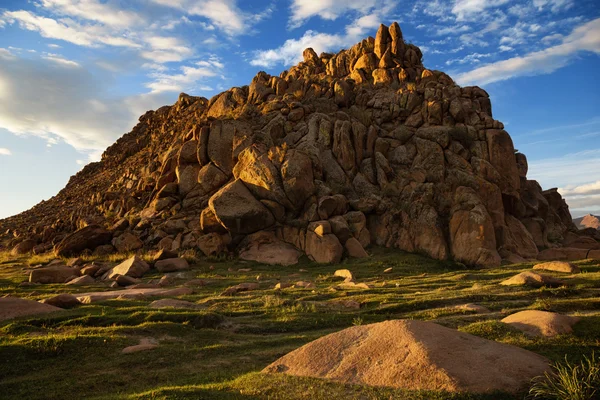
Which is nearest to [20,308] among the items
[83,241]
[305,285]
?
[305,285]

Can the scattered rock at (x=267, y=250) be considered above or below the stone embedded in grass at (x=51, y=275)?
above

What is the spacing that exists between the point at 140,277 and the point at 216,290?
9690 mm

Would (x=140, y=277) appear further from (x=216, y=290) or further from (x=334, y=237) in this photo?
(x=334, y=237)

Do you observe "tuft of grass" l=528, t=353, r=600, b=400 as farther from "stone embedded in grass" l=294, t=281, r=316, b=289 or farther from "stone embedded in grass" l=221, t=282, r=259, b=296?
"stone embedded in grass" l=294, t=281, r=316, b=289

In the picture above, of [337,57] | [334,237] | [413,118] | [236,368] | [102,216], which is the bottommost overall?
[236,368]

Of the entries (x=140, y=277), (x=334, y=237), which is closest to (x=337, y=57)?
(x=334, y=237)

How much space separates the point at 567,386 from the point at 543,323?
4.59m

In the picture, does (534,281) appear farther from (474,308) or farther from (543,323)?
(543,323)

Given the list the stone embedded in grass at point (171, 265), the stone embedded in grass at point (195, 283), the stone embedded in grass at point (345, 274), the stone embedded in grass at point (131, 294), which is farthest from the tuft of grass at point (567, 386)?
the stone embedded in grass at point (171, 265)

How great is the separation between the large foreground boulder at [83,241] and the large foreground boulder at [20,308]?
25412 mm

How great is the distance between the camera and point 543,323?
1204 cm

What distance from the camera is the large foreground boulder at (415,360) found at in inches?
334

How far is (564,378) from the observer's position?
315 inches

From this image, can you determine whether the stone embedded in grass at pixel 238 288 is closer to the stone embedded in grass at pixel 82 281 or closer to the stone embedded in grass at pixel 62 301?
the stone embedded in grass at pixel 62 301
